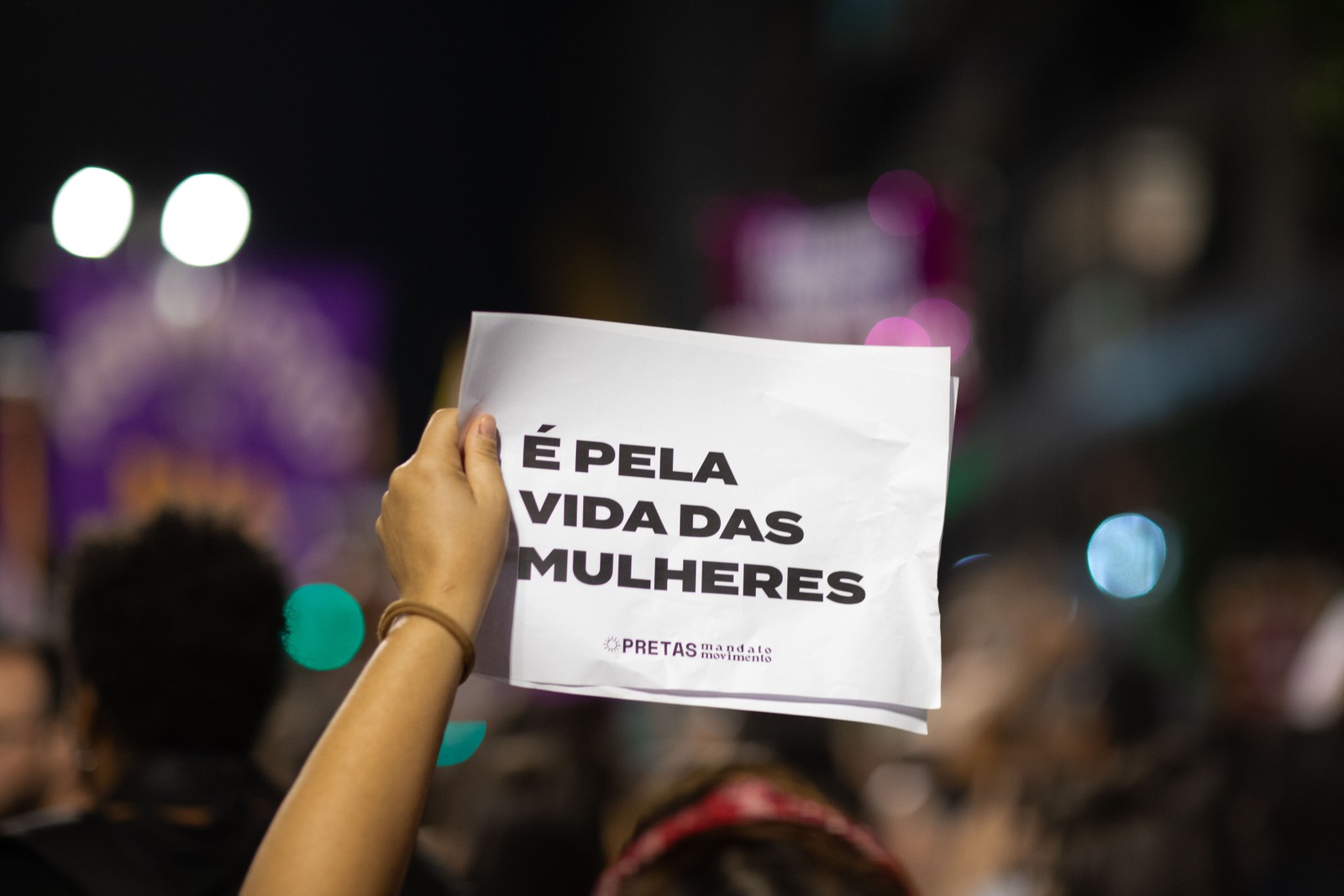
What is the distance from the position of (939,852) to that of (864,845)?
305 cm

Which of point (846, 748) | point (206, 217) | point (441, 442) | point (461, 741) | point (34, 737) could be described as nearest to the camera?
point (441, 442)

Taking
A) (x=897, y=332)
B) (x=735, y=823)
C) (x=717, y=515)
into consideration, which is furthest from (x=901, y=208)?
(x=717, y=515)

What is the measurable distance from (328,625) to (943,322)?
470 centimetres

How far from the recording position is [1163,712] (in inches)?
195

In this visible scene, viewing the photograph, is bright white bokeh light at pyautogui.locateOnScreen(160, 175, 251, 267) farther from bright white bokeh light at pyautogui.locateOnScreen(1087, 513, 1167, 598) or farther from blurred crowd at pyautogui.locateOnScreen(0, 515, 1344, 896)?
bright white bokeh light at pyautogui.locateOnScreen(1087, 513, 1167, 598)

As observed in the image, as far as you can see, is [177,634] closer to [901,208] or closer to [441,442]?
[441,442]

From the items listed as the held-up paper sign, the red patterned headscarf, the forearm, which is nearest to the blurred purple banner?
the red patterned headscarf

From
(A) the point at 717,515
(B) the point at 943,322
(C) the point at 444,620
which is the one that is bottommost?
(C) the point at 444,620

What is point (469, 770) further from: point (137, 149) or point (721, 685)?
point (137, 149)

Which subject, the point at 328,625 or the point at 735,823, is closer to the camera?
the point at 735,823

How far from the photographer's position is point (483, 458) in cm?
132

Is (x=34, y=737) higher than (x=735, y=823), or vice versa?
(x=34, y=737)

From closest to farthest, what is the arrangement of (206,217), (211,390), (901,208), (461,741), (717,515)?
(717,515) < (461,741) < (211,390) < (206,217) < (901,208)

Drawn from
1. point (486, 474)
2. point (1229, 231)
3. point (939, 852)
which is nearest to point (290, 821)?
point (486, 474)
